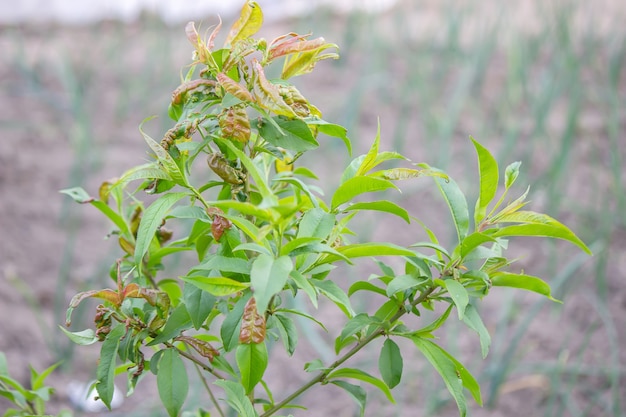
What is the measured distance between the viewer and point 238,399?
0.82 metres

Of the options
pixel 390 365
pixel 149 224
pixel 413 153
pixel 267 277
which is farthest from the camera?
pixel 413 153

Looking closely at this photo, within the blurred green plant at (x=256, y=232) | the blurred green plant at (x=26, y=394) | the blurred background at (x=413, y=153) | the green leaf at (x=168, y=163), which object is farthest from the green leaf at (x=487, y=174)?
the blurred background at (x=413, y=153)

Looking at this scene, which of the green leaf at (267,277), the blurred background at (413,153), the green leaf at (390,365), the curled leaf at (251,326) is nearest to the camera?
the green leaf at (267,277)

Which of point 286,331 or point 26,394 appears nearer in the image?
point 286,331

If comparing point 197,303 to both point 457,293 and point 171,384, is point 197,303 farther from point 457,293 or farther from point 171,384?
point 457,293

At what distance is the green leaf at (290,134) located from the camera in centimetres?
78

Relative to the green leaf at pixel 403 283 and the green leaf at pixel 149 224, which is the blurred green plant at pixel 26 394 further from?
the green leaf at pixel 403 283

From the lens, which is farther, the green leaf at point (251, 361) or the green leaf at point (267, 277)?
the green leaf at point (251, 361)

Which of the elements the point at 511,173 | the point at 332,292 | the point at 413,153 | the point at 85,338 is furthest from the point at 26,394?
the point at 413,153

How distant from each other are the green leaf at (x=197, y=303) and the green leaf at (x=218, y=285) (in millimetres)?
58

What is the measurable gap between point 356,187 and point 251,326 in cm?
18

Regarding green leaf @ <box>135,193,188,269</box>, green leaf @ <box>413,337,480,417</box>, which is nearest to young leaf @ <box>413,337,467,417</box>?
green leaf @ <box>413,337,480,417</box>

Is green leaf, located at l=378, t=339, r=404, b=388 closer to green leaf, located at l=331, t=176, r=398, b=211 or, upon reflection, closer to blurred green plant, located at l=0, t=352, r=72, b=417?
green leaf, located at l=331, t=176, r=398, b=211

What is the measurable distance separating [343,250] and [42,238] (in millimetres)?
2139
